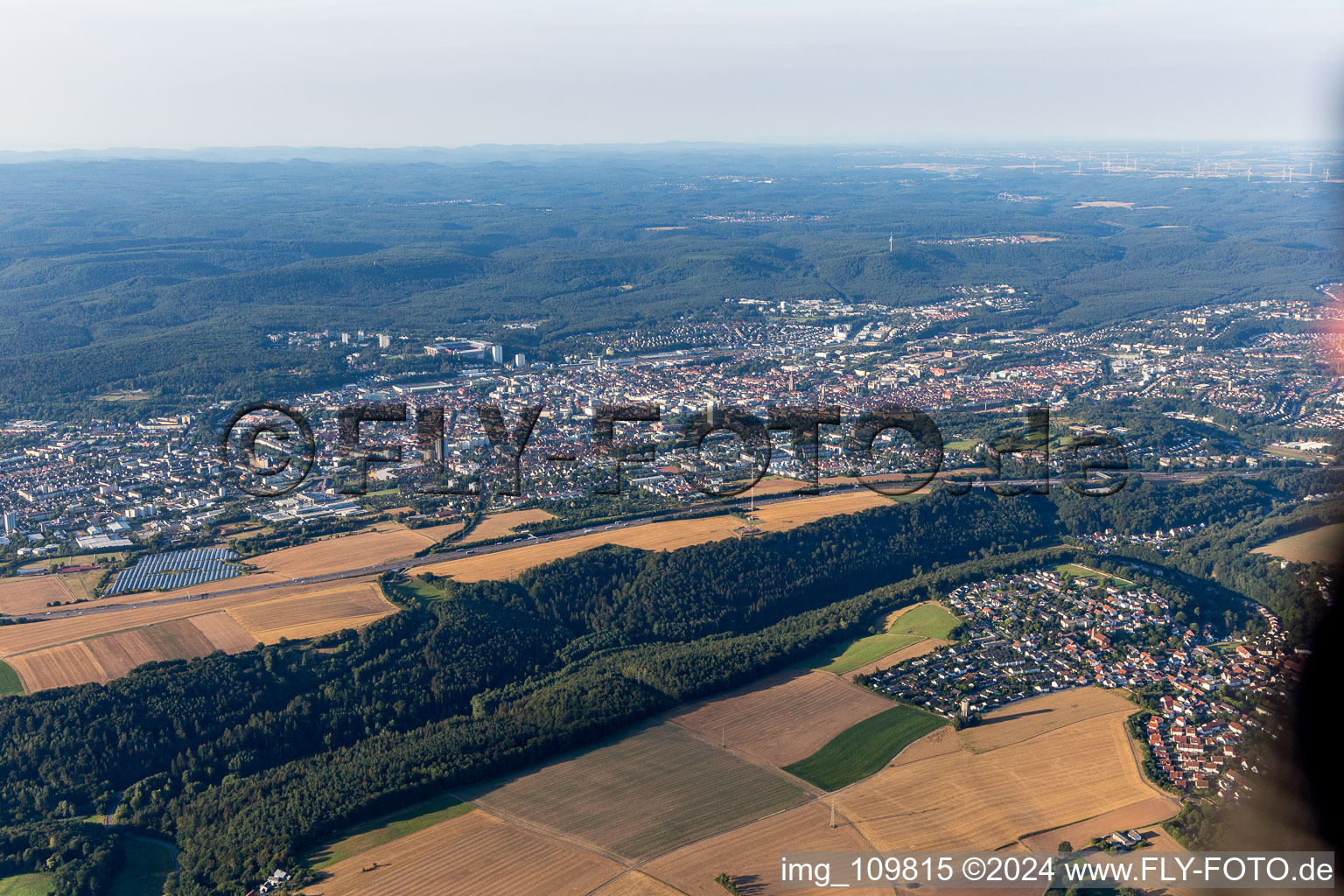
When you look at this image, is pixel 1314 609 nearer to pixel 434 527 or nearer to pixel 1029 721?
pixel 1029 721

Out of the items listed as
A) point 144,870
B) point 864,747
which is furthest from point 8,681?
point 864,747

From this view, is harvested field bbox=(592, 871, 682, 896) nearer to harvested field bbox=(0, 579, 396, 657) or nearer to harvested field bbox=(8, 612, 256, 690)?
harvested field bbox=(0, 579, 396, 657)

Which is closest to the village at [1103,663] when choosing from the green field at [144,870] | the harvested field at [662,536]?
the harvested field at [662,536]

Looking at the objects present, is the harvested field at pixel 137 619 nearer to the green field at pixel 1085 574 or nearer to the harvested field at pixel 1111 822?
the harvested field at pixel 1111 822

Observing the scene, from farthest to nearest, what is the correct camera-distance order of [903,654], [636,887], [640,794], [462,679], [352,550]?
[352,550] < [903,654] < [462,679] < [640,794] < [636,887]

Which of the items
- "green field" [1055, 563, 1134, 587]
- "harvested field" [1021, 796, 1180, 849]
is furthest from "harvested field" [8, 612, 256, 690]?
"green field" [1055, 563, 1134, 587]

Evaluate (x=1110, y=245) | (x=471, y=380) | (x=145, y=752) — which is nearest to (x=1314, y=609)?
(x=145, y=752)

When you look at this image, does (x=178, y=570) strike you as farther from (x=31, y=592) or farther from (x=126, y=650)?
(x=126, y=650)
